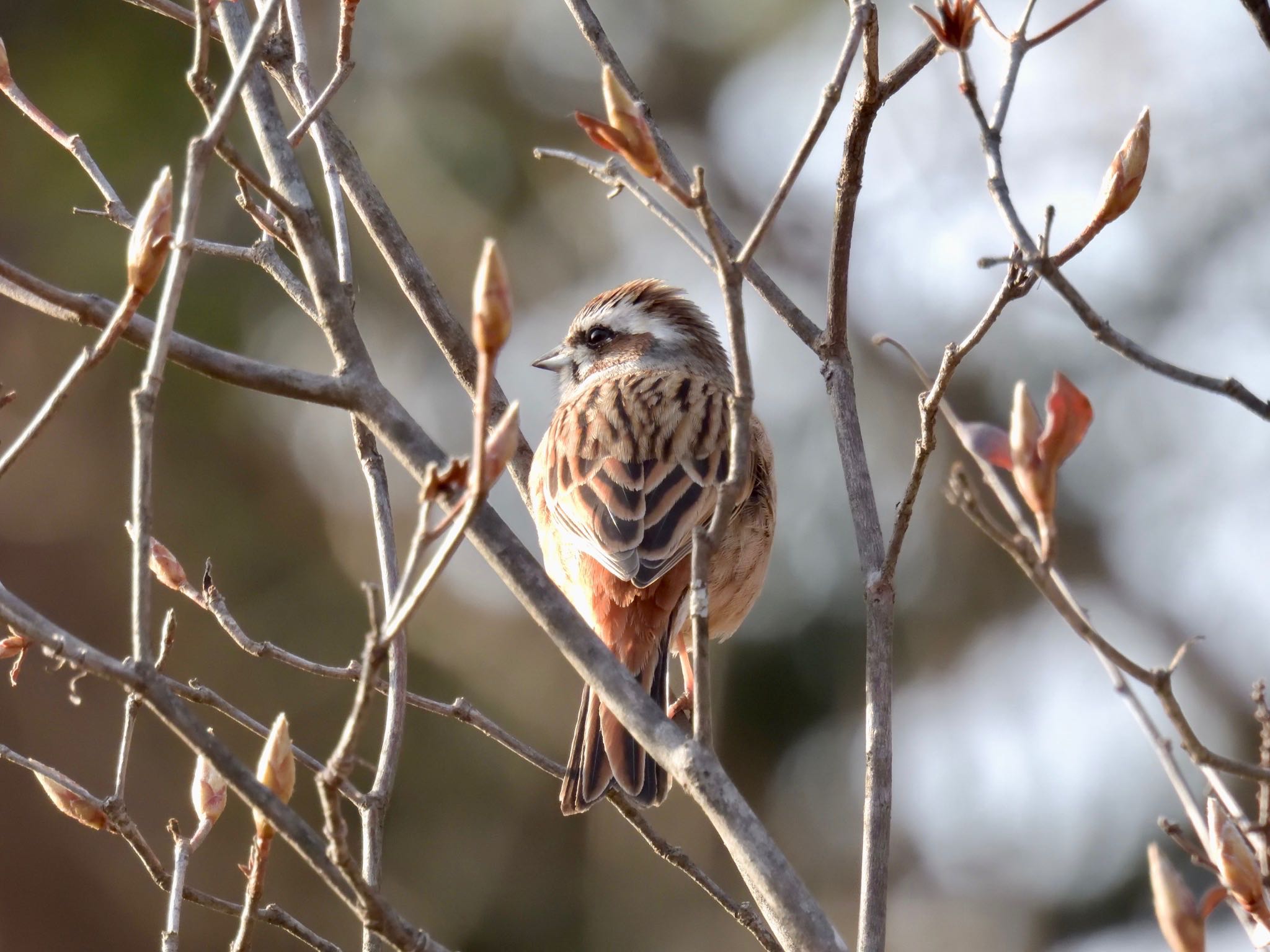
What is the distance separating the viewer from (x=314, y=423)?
10266 mm

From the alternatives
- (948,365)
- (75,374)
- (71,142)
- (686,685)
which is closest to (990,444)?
(948,365)

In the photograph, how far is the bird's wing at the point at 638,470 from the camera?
3.96 m

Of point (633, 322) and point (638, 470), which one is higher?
point (633, 322)

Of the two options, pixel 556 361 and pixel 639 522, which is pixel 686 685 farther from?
pixel 556 361

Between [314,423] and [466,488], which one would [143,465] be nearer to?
[466,488]

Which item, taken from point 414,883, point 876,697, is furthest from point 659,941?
point 876,697

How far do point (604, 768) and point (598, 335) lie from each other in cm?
267

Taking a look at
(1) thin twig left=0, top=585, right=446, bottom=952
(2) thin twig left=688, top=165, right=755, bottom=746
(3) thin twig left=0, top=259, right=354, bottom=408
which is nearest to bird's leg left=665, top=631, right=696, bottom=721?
(2) thin twig left=688, top=165, right=755, bottom=746

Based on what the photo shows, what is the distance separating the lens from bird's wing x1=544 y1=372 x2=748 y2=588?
3965mm

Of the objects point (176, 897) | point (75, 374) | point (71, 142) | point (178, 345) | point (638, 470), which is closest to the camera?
point (75, 374)

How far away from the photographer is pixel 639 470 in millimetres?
4398

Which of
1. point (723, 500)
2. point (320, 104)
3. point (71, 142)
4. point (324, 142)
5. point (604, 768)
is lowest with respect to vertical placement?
point (723, 500)

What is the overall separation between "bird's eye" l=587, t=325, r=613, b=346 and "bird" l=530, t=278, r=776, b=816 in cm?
16

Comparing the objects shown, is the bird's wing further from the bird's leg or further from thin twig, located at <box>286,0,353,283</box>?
thin twig, located at <box>286,0,353,283</box>
